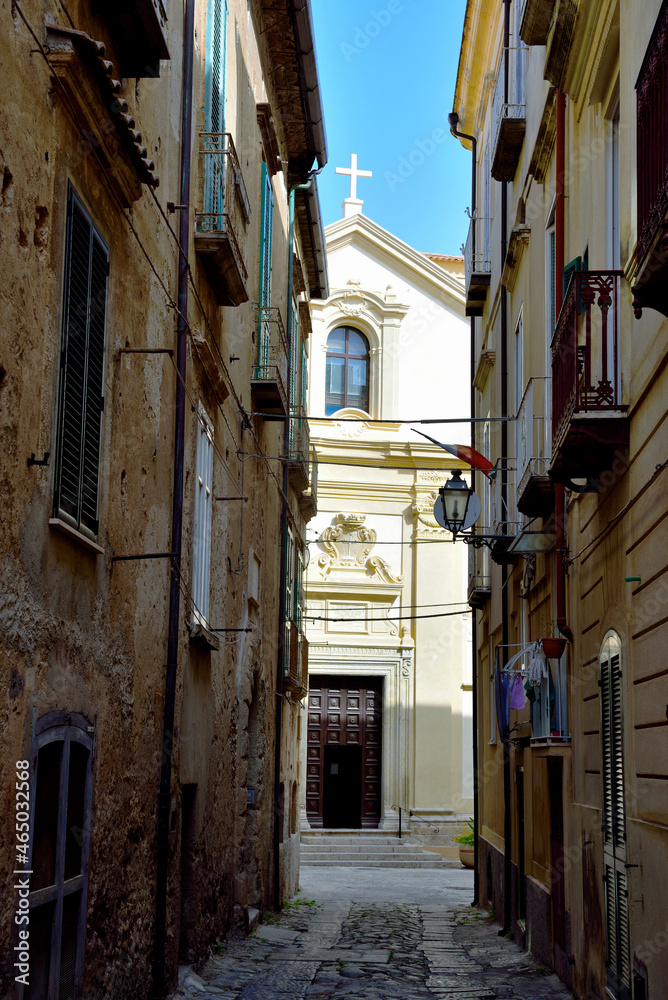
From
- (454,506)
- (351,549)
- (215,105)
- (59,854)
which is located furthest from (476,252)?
(59,854)

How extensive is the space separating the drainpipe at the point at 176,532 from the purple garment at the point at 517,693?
4.19 meters

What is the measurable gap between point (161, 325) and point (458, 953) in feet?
26.6

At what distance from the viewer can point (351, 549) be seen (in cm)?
3073

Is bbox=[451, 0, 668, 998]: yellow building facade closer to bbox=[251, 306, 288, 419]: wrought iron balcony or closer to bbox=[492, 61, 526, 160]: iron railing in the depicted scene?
bbox=[492, 61, 526, 160]: iron railing

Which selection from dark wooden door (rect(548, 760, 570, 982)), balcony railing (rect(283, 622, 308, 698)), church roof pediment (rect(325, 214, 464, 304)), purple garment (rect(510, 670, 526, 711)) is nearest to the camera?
dark wooden door (rect(548, 760, 570, 982))

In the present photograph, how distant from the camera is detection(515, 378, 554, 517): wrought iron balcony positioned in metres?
10.8

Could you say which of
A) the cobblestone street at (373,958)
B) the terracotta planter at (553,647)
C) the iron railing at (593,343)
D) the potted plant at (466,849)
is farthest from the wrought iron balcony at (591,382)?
the potted plant at (466,849)

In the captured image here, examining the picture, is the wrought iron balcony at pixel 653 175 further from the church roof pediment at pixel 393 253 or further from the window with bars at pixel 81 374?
the church roof pediment at pixel 393 253

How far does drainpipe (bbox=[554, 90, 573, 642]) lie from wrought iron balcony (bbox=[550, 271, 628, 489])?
1.69 metres

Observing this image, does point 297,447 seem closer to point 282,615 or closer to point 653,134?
point 282,615

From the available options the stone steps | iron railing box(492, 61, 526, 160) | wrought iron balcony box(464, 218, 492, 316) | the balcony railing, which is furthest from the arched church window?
iron railing box(492, 61, 526, 160)

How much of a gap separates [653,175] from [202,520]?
591 cm

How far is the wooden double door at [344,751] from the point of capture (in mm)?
29750

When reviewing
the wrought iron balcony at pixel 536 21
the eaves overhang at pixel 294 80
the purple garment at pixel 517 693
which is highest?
the eaves overhang at pixel 294 80
